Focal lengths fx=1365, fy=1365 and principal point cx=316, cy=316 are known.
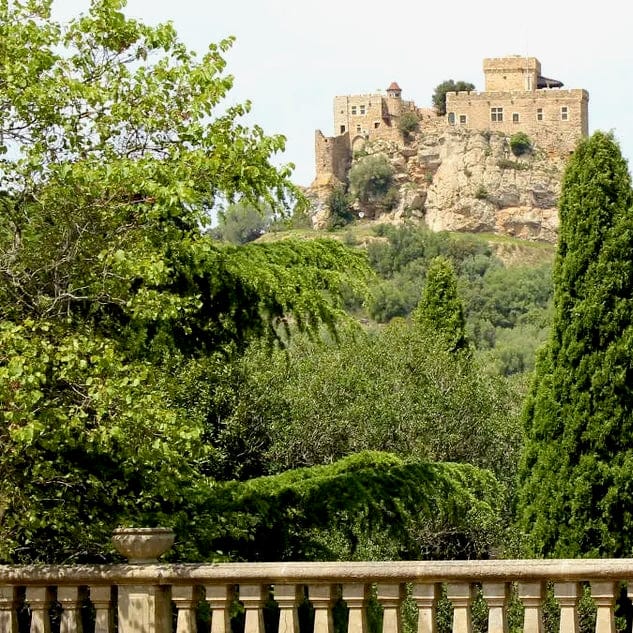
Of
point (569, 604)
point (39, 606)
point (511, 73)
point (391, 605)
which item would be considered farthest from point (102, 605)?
point (511, 73)

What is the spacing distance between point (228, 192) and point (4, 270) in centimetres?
154

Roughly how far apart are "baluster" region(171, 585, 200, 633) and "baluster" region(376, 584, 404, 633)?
0.98 m

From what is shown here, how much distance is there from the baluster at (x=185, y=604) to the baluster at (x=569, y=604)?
183cm

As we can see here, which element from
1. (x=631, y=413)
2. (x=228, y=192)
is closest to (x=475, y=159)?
(x=631, y=413)

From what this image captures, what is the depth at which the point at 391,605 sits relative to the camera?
257 inches

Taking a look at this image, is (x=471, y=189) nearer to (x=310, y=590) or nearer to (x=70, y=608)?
(x=70, y=608)

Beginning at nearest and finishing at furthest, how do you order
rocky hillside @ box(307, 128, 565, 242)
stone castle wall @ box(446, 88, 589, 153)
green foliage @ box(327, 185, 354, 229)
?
rocky hillside @ box(307, 128, 565, 242), green foliage @ box(327, 185, 354, 229), stone castle wall @ box(446, 88, 589, 153)

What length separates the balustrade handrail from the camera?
6.19 meters

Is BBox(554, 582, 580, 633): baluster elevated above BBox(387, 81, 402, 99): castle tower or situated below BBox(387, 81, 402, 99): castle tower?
below

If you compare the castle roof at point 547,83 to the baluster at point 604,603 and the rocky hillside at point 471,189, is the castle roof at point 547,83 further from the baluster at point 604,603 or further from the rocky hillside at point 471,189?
the baluster at point 604,603

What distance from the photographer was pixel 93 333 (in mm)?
8305

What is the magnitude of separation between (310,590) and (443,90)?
11699 cm

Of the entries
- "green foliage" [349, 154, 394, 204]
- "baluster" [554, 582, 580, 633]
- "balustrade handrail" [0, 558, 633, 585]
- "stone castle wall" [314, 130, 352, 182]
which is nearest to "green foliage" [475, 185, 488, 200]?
"green foliage" [349, 154, 394, 204]

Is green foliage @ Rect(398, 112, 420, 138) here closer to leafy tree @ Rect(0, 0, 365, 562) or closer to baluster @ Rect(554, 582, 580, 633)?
leafy tree @ Rect(0, 0, 365, 562)
